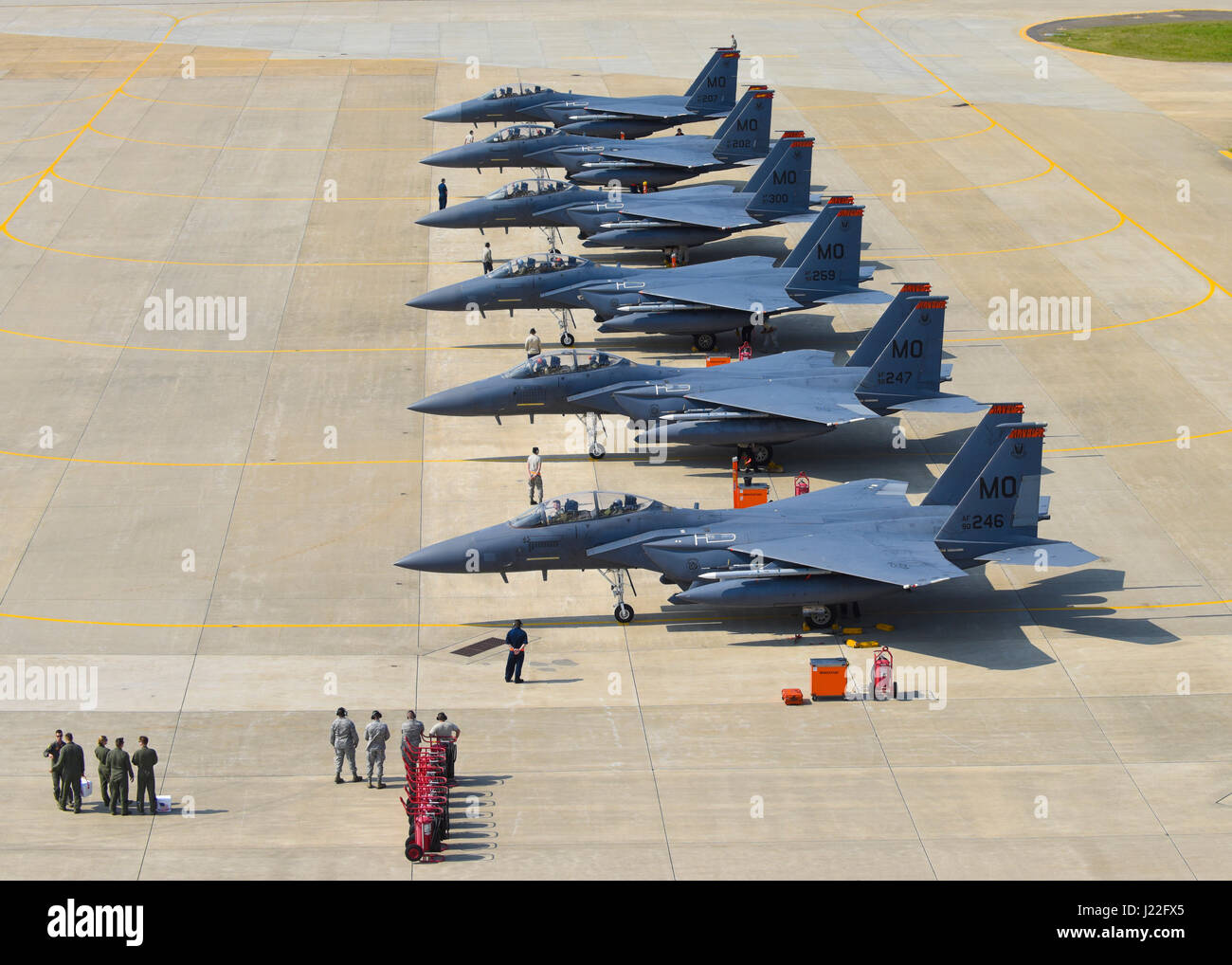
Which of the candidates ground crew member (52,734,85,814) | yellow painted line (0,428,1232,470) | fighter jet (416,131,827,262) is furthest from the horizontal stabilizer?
fighter jet (416,131,827,262)

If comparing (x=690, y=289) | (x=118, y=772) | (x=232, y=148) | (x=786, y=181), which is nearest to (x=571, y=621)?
(x=118, y=772)

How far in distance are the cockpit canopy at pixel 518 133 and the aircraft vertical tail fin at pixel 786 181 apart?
13.3 meters

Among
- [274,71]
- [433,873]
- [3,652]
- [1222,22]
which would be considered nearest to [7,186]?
[274,71]

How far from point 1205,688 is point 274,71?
64433mm

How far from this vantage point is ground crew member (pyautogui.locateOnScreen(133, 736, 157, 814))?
27.8 metres

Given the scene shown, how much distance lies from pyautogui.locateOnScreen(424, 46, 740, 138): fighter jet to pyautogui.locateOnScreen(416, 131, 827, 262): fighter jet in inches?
383

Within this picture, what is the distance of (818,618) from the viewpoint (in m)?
34.6

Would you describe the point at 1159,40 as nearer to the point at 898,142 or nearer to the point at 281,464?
the point at 898,142

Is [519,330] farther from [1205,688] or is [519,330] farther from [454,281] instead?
[1205,688]

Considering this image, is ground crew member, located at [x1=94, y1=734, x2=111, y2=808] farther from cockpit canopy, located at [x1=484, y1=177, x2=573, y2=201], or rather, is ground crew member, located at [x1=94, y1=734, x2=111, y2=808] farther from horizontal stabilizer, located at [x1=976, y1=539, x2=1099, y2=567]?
cockpit canopy, located at [x1=484, y1=177, x2=573, y2=201]

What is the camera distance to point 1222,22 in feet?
294

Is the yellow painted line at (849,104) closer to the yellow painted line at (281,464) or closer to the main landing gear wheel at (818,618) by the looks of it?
the yellow painted line at (281,464)

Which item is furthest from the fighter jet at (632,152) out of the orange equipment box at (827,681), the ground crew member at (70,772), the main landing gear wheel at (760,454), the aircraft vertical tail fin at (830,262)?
the ground crew member at (70,772)

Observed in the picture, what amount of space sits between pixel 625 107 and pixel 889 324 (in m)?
28.6
